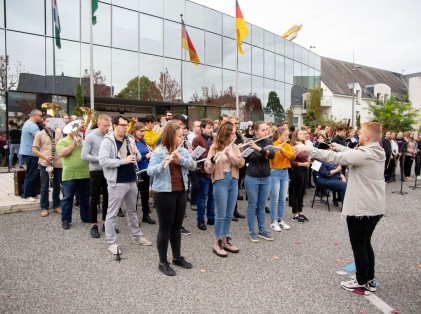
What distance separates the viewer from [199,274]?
418cm

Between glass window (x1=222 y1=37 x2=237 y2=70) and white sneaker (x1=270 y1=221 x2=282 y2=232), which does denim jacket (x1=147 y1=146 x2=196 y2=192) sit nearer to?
white sneaker (x1=270 y1=221 x2=282 y2=232)

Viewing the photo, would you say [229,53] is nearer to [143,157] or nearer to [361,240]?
[143,157]

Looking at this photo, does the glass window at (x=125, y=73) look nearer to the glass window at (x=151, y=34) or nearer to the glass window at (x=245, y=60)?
the glass window at (x=151, y=34)

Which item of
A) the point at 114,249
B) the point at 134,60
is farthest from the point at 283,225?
A: the point at 134,60

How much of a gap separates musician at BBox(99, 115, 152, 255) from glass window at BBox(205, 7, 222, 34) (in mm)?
16071

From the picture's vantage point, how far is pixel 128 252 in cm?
486

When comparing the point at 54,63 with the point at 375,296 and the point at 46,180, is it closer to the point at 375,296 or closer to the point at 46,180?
the point at 46,180

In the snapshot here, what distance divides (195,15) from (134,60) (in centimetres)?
502

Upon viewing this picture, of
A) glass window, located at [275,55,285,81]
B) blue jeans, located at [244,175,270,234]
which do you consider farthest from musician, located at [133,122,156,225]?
glass window, located at [275,55,285,81]

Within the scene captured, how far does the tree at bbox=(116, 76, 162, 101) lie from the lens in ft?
52.2

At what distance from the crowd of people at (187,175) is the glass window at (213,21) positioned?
45.4ft

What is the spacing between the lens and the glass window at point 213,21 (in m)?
19.4

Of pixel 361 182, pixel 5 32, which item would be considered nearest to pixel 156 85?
pixel 5 32

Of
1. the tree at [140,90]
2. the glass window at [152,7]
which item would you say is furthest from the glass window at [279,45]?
the tree at [140,90]
